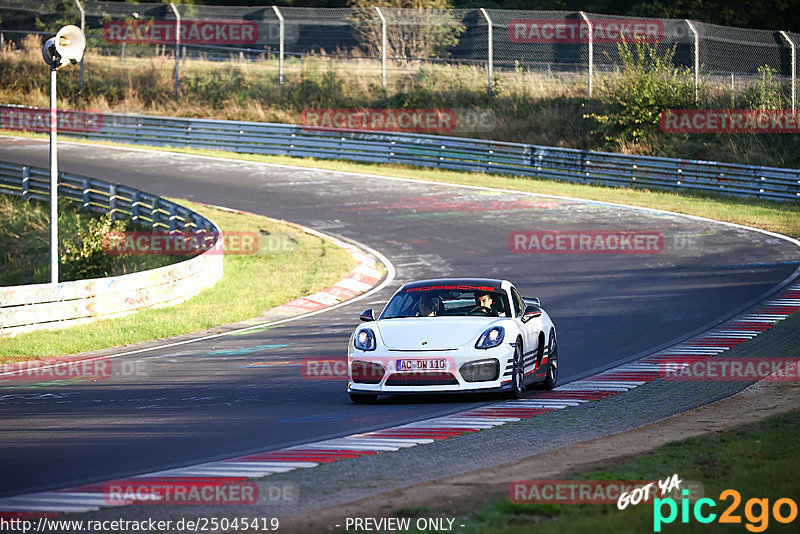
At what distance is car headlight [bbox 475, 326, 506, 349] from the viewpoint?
11.0 meters

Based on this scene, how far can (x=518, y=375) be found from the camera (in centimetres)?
1120

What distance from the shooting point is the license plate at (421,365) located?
1080 cm

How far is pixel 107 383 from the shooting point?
12.9 m

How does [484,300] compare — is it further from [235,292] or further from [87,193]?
[87,193]

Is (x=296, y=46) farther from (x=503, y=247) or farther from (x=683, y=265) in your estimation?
(x=683, y=265)

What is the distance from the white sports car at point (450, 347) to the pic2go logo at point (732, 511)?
4.80m

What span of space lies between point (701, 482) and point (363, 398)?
202 inches

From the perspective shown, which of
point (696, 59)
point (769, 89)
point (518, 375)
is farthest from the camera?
point (696, 59)
